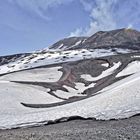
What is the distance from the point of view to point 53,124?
2739cm

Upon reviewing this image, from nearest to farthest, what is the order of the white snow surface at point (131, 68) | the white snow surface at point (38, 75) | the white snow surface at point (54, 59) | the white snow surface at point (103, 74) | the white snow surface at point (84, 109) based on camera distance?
the white snow surface at point (84, 109)
the white snow surface at point (131, 68)
the white snow surface at point (103, 74)
the white snow surface at point (38, 75)
the white snow surface at point (54, 59)

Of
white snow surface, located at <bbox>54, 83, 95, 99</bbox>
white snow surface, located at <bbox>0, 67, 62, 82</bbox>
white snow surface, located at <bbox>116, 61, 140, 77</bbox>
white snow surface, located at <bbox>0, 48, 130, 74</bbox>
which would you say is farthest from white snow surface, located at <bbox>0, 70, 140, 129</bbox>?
white snow surface, located at <bbox>0, 48, 130, 74</bbox>

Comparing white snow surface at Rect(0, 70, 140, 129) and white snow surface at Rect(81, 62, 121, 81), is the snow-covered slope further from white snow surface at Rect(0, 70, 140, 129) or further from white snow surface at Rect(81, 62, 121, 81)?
white snow surface at Rect(81, 62, 121, 81)

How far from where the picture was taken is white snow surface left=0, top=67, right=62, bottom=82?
70.5m

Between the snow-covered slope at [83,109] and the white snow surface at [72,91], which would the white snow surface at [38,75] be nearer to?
the white snow surface at [72,91]

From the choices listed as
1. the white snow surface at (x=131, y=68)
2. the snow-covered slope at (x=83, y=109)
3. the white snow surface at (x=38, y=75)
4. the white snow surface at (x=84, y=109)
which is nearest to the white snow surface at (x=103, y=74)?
the white snow surface at (x=131, y=68)

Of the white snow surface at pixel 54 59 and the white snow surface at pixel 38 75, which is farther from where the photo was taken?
the white snow surface at pixel 54 59

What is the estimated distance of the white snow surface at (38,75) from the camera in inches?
2777

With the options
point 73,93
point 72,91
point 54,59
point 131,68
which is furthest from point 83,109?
point 54,59

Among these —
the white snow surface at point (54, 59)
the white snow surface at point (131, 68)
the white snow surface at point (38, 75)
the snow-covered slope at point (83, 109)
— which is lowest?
the snow-covered slope at point (83, 109)

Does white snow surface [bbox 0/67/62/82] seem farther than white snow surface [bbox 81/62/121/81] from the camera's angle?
Yes

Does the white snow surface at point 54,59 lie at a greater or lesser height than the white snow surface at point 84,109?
greater

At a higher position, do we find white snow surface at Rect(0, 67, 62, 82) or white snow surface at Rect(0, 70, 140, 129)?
white snow surface at Rect(0, 67, 62, 82)

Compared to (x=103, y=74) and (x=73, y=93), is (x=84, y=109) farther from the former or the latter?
(x=103, y=74)
